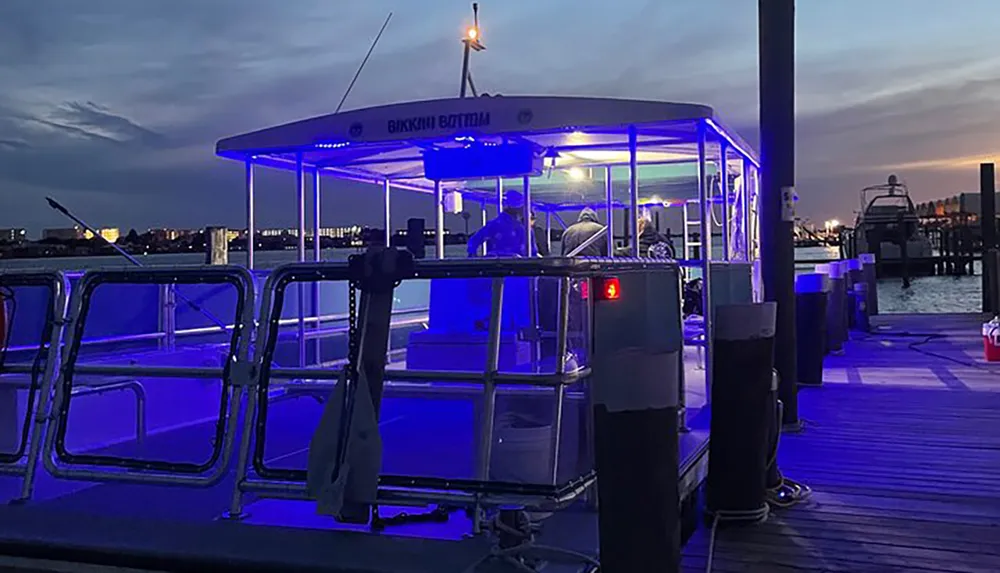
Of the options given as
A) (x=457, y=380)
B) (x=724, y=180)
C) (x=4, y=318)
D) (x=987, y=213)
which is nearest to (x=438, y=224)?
(x=724, y=180)

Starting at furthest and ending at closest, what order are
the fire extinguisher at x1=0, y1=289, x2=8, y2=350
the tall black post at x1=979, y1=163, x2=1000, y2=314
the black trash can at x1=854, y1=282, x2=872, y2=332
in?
1. the tall black post at x1=979, y1=163, x2=1000, y2=314
2. the black trash can at x1=854, y1=282, x2=872, y2=332
3. the fire extinguisher at x1=0, y1=289, x2=8, y2=350

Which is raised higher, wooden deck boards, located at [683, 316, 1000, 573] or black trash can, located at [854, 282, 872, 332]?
black trash can, located at [854, 282, 872, 332]

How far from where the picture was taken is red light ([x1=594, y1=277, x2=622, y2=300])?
3.79 metres

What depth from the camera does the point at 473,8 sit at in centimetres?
861

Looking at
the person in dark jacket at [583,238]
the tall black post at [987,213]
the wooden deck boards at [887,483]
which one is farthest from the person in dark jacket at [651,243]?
the tall black post at [987,213]

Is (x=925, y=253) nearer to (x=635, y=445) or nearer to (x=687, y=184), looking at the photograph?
(x=687, y=184)

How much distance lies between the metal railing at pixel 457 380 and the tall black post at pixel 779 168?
10.6ft

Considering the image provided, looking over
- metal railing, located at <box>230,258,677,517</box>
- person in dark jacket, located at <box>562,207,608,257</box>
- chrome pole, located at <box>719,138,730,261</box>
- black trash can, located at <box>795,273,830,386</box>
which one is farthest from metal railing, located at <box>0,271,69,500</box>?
black trash can, located at <box>795,273,830,386</box>

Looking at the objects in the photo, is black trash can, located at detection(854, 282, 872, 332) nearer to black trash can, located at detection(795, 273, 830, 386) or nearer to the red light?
black trash can, located at detection(795, 273, 830, 386)

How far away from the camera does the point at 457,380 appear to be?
3.35 metres

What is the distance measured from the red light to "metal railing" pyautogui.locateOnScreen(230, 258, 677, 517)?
10 cm

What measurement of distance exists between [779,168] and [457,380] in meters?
4.12

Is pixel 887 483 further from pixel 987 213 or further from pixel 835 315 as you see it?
pixel 987 213

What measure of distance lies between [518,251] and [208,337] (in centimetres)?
320
